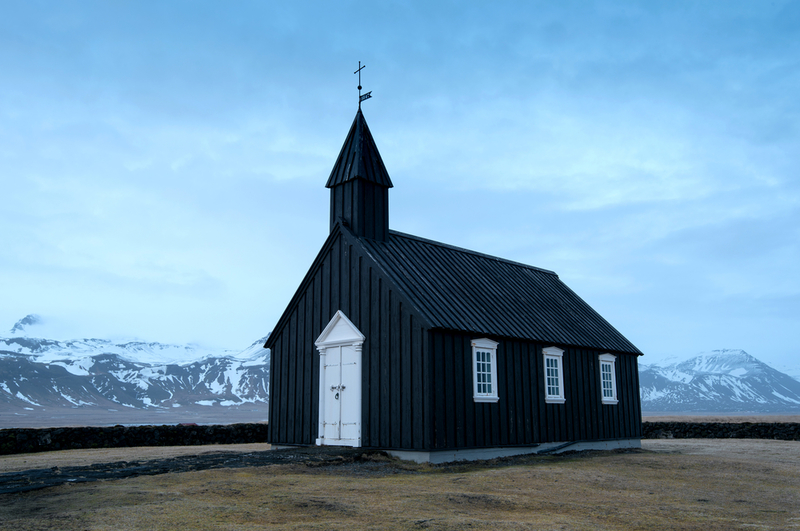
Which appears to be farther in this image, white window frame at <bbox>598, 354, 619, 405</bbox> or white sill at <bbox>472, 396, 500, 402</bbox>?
white window frame at <bbox>598, 354, 619, 405</bbox>

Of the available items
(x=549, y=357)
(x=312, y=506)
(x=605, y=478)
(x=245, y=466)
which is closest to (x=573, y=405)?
(x=549, y=357)

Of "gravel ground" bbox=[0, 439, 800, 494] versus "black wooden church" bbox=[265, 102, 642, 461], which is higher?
"black wooden church" bbox=[265, 102, 642, 461]

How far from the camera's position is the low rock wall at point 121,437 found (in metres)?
20.9

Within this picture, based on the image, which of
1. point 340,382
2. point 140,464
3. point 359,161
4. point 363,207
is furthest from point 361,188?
point 140,464

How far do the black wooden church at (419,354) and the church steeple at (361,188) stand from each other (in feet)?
0.15

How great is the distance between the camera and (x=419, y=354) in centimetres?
1630

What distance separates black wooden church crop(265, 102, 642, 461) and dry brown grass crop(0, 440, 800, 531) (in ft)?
5.89

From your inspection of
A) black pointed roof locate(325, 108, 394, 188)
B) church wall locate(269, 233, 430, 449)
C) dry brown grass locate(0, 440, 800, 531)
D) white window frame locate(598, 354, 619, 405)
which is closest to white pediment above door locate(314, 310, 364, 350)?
church wall locate(269, 233, 430, 449)

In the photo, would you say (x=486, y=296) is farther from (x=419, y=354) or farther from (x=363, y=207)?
(x=419, y=354)

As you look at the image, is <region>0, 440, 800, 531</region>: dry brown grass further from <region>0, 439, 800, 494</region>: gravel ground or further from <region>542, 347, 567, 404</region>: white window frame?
<region>542, 347, 567, 404</region>: white window frame

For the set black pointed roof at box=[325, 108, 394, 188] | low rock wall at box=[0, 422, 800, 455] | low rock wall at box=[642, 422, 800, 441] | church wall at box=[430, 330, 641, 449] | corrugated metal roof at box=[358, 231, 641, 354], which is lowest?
low rock wall at box=[642, 422, 800, 441]

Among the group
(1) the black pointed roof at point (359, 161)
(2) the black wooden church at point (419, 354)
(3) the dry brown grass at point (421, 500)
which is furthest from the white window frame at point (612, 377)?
(1) the black pointed roof at point (359, 161)

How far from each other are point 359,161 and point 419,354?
6824mm

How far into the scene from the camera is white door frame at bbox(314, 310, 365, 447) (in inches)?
697
